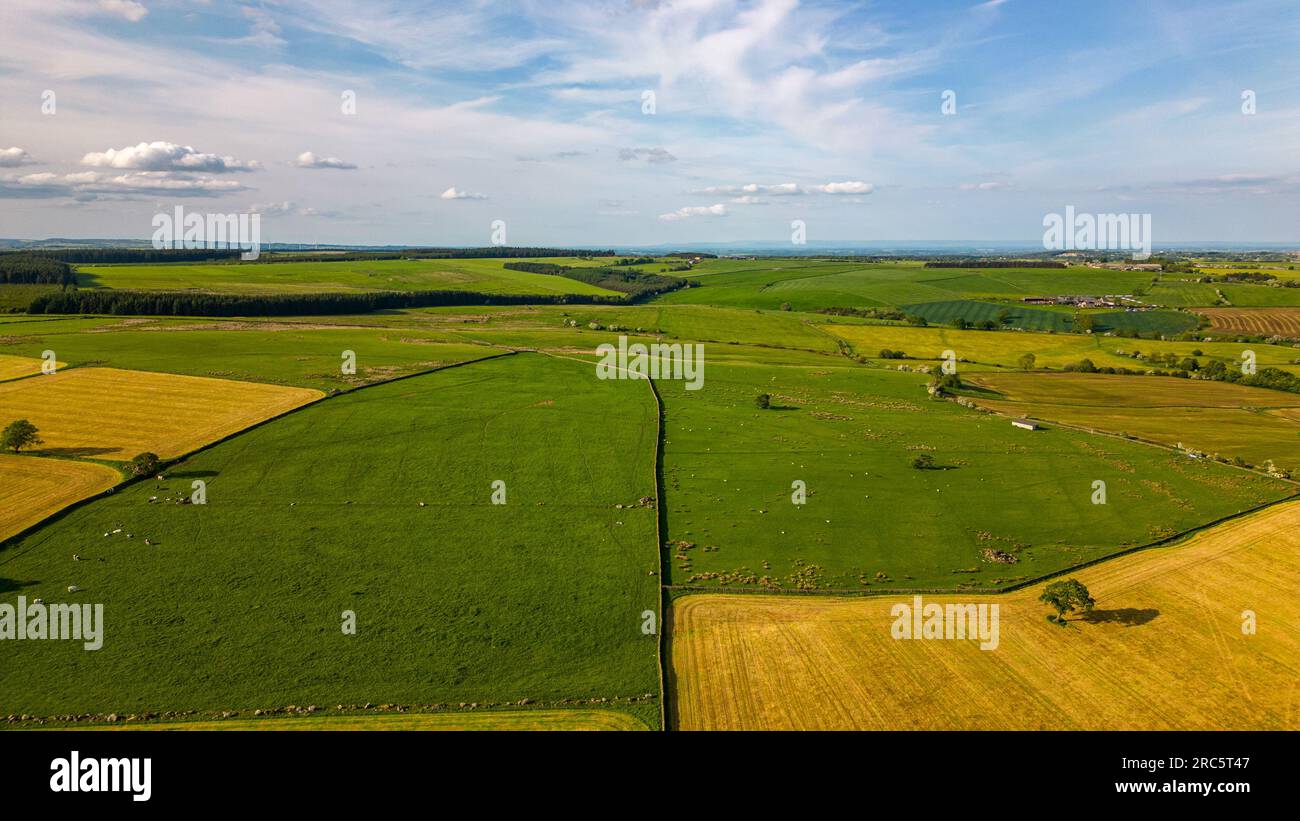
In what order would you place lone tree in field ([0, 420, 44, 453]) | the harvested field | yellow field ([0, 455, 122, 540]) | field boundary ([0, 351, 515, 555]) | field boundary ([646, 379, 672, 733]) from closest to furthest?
field boundary ([646, 379, 672, 733]) < field boundary ([0, 351, 515, 555]) < yellow field ([0, 455, 122, 540]) < lone tree in field ([0, 420, 44, 453]) < the harvested field

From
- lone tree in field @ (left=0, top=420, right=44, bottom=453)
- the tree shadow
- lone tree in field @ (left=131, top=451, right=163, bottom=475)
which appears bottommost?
the tree shadow

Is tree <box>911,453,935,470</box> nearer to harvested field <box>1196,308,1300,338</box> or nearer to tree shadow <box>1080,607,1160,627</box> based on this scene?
tree shadow <box>1080,607,1160,627</box>

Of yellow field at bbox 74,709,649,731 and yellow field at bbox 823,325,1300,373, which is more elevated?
yellow field at bbox 823,325,1300,373

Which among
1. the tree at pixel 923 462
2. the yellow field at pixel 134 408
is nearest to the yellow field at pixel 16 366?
the yellow field at pixel 134 408

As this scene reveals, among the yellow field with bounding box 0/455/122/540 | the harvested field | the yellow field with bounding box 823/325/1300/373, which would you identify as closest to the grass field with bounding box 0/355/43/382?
the yellow field with bounding box 0/455/122/540

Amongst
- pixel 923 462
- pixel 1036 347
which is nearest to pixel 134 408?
pixel 923 462

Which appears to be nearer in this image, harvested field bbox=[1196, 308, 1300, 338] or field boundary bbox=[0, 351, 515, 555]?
field boundary bbox=[0, 351, 515, 555]

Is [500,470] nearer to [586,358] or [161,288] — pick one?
[586,358]

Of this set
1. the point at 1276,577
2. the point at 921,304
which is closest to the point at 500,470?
the point at 1276,577
